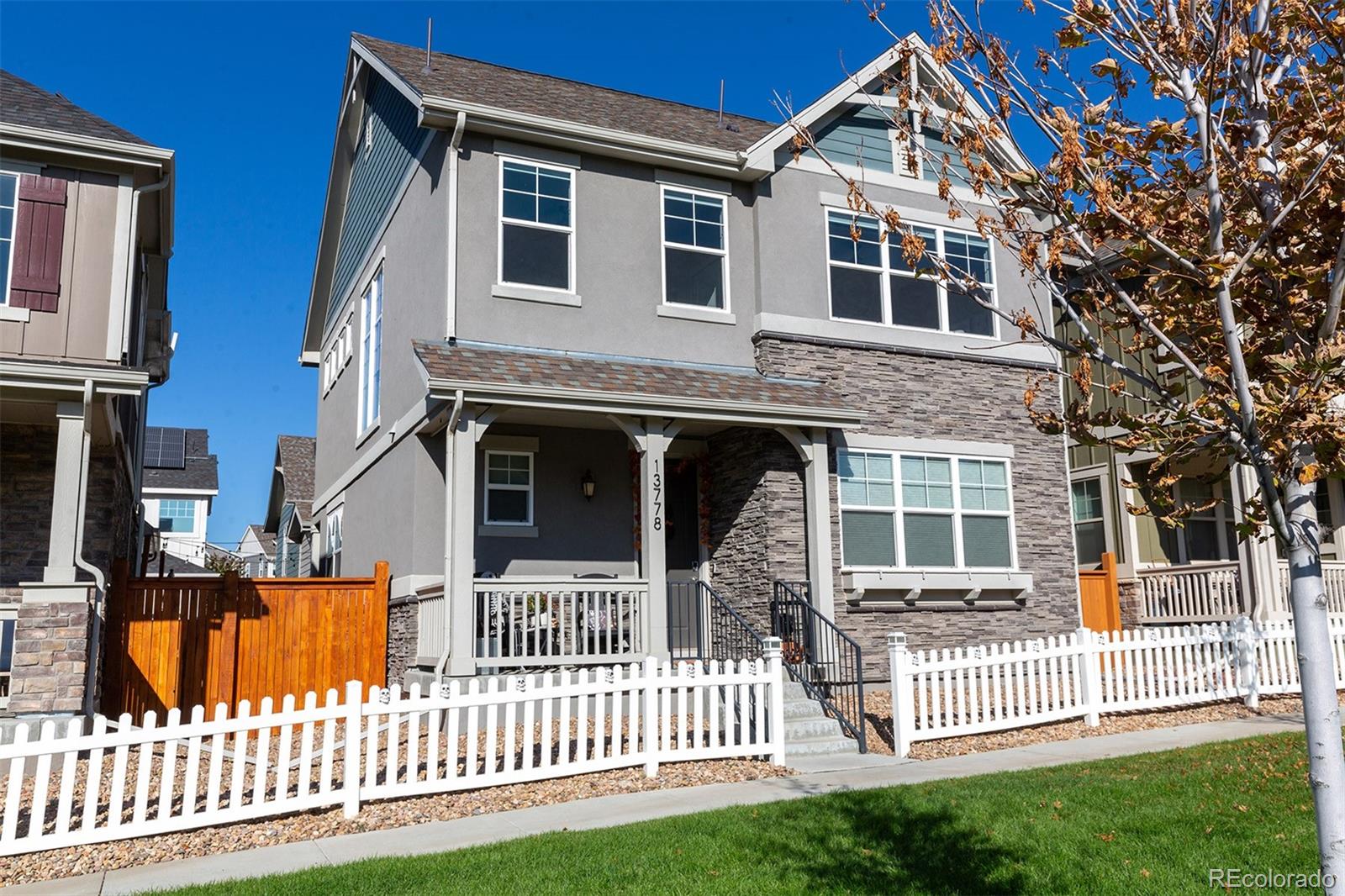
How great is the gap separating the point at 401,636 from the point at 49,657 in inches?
172

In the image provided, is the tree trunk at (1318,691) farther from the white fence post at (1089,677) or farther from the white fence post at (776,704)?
the white fence post at (1089,677)

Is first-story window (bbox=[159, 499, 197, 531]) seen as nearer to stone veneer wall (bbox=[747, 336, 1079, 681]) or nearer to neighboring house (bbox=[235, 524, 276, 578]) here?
neighboring house (bbox=[235, 524, 276, 578])

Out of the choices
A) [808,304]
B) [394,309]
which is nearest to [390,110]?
[394,309]

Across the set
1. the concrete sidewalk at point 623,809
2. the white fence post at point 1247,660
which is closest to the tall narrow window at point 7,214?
the concrete sidewalk at point 623,809

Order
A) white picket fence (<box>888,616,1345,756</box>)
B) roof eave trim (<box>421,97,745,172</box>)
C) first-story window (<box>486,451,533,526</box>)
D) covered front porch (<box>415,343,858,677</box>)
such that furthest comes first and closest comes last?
first-story window (<box>486,451,533,526</box>), roof eave trim (<box>421,97,745,172</box>), covered front porch (<box>415,343,858,677</box>), white picket fence (<box>888,616,1345,756</box>)

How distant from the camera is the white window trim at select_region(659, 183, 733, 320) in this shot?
46.0 ft

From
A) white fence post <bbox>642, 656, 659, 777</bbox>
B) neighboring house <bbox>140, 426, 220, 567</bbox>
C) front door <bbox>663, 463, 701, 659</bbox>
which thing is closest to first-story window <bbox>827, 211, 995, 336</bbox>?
front door <bbox>663, 463, 701, 659</bbox>

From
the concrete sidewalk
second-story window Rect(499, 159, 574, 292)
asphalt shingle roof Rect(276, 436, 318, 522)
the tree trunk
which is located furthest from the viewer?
asphalt shingle roof Rect(276, 436, 318, 522)

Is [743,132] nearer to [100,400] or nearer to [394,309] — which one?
[394,309]

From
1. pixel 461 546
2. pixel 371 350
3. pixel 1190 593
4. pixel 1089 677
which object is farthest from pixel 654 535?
pixel 1190 593

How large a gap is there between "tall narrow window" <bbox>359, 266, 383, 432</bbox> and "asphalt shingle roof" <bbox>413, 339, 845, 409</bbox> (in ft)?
12.3

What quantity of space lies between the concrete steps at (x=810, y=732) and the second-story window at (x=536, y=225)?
5888 mm

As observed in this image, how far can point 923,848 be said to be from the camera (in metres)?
6.48

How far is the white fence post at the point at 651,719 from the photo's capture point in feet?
29.8
